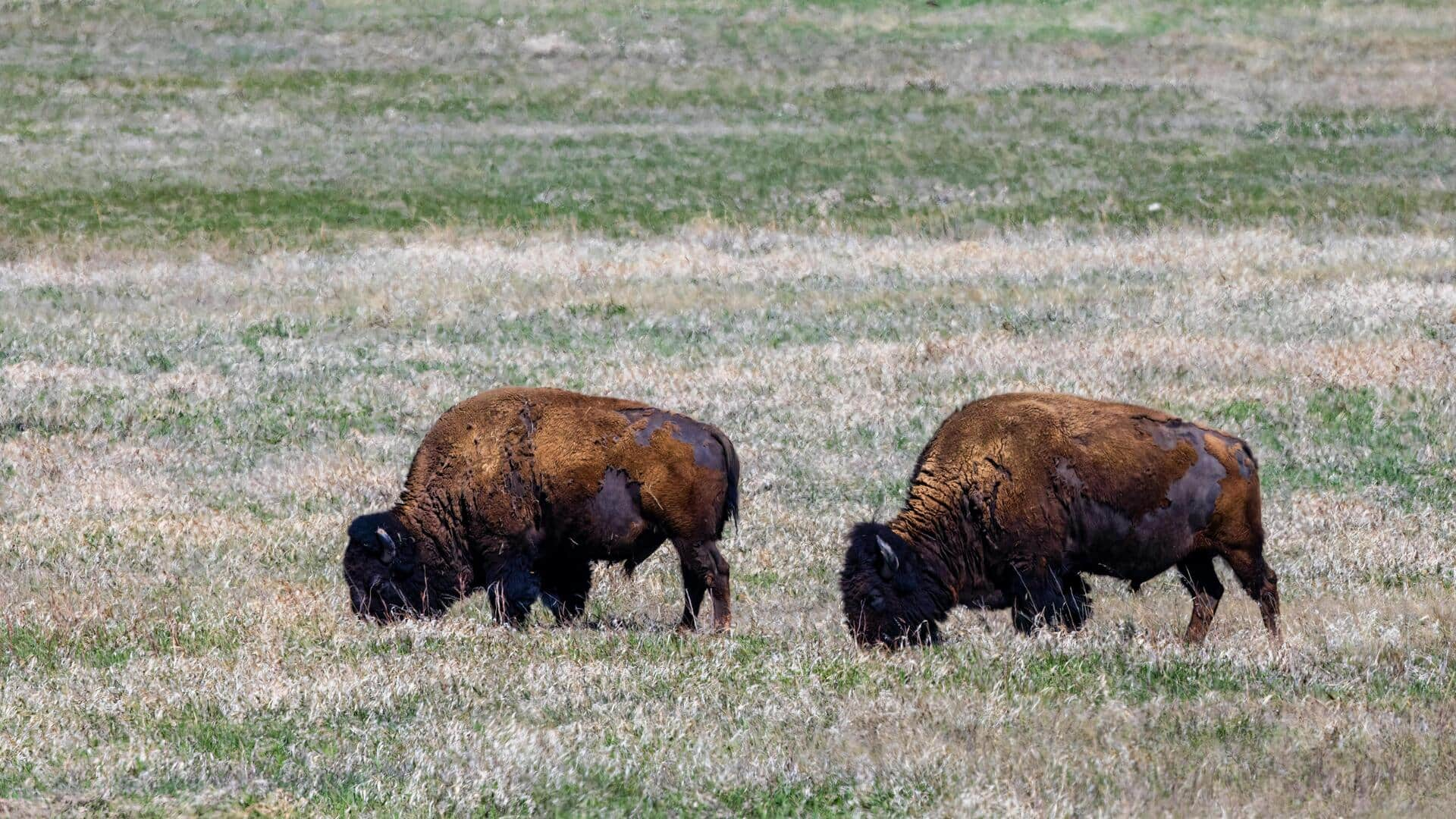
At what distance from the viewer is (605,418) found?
9.47 meters

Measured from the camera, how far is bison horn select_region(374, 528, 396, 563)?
30.6ft

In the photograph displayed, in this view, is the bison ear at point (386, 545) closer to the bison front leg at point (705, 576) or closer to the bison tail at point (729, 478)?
the bison front leg at point (705, 576)

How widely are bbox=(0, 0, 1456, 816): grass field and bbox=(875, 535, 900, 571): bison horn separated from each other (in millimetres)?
572

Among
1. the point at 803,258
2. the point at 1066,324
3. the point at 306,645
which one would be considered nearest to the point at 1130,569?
the point at 306,645

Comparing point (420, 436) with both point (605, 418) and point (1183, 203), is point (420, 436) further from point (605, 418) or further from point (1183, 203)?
point (1183, 203)

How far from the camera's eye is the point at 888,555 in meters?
8.61

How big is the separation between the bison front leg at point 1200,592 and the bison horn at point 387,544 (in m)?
4.38

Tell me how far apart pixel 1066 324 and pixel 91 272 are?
55.8 feet

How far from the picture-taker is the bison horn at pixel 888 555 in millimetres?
8586

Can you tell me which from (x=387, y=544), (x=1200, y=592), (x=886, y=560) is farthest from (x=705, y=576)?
(x=1200, y=592)

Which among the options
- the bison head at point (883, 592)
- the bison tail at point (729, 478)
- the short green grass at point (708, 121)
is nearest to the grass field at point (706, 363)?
the short green grass at point (708, 121)

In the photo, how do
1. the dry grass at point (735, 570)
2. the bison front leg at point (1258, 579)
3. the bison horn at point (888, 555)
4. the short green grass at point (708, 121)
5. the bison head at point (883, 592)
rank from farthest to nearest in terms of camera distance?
the short green grass at point (708, 121) → the bison front leg at point (1258, 579) → the bison head at point (883, 592) → the bison horn at point (888, 555) → the dry grass at point (735, 570)

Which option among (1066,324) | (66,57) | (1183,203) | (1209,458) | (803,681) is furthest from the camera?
(66,57)

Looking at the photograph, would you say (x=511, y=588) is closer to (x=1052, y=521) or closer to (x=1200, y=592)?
(x=1052, y=521)
